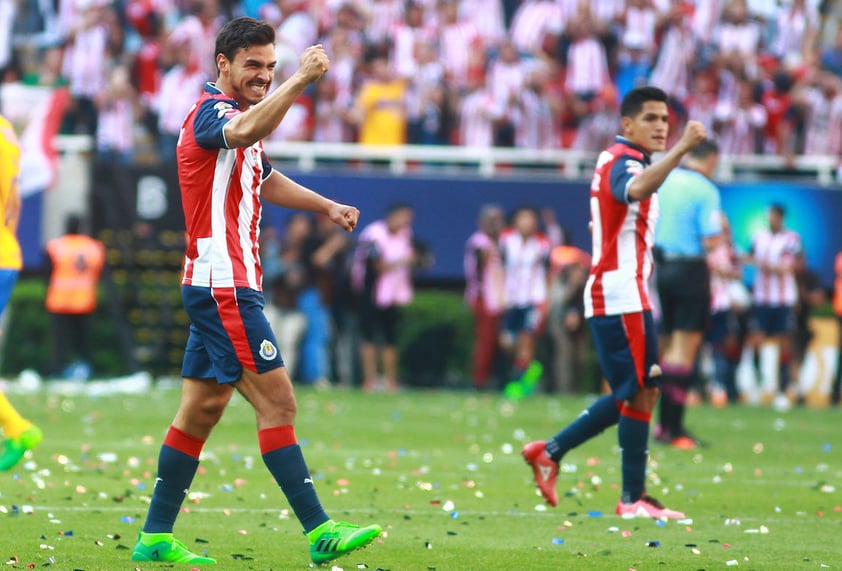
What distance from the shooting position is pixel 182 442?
646 centimetres

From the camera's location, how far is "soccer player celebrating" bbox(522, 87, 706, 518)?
8.14 meters

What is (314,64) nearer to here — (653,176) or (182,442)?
(182,442)

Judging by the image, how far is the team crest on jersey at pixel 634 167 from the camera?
8078mm

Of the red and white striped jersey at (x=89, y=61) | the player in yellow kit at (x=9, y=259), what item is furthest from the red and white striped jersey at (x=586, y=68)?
the player in yellow kit at (x=9, y=259)

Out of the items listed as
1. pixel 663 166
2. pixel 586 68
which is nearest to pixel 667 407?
pixel 663 166

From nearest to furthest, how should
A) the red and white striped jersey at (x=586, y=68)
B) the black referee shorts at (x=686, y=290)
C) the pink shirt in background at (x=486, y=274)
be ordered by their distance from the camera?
the black referee shorts at (x=686, y=290)
the pink shirt in background at (x=486, y=274)
the red and white striped jersey at (x=586, y=68)

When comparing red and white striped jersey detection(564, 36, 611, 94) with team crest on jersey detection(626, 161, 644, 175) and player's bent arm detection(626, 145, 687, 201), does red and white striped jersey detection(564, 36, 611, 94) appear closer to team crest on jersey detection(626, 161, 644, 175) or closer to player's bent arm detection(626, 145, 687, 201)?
team crest on jersey detection(626, 161, 644, 175)

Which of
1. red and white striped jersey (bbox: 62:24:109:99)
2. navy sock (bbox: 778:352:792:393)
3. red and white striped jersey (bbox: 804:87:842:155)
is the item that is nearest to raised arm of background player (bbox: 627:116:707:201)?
navy sock (bbox: 778:352:792:393)

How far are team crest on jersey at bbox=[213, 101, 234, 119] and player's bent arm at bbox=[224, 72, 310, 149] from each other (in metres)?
0.11

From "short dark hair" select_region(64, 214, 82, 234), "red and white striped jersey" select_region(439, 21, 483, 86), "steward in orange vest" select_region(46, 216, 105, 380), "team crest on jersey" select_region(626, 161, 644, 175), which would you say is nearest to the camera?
"team crest on jersey" select_region(626, 161, 644, 175)

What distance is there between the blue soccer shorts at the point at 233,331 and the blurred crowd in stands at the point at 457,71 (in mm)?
14980

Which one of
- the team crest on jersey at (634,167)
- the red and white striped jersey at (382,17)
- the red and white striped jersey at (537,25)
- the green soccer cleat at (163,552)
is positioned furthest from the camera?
the red and white striped jersey at (537,25)

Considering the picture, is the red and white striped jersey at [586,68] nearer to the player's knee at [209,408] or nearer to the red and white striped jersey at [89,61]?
the red and white striped jersey at [89,61]

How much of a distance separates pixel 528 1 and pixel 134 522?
56.2ft
